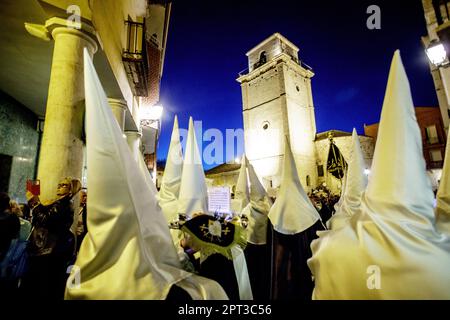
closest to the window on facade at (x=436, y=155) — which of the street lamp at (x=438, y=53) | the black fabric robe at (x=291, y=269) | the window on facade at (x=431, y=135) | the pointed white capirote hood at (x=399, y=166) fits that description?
the window on facade at (x=431, y=135)

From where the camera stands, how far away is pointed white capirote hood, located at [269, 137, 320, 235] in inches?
130

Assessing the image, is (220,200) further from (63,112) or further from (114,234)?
(114,234)

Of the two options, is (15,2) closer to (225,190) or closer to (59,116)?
(59,116)

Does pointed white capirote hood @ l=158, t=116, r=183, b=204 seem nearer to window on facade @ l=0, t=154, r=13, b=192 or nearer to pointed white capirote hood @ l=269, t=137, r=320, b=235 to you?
pointed white capirote hood @ l=269, t=137, r=320, b=235

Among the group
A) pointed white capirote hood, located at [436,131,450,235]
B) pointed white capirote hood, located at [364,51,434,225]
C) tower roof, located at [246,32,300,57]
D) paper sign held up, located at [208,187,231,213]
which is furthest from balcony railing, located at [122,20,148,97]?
tower roof, located at [246,32,300,57]

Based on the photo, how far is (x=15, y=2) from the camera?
351 centimetres

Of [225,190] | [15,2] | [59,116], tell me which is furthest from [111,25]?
[225,190]

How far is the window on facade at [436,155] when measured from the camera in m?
25.8

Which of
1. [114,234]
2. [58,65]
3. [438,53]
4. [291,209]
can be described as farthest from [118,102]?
[438,53]

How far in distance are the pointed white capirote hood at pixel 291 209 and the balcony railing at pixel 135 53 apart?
568cm

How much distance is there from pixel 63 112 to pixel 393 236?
13.5 feet

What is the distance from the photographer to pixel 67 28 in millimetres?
3574

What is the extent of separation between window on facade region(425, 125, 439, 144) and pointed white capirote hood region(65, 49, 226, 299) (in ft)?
115

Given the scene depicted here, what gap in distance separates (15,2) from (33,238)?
12.2 ft
